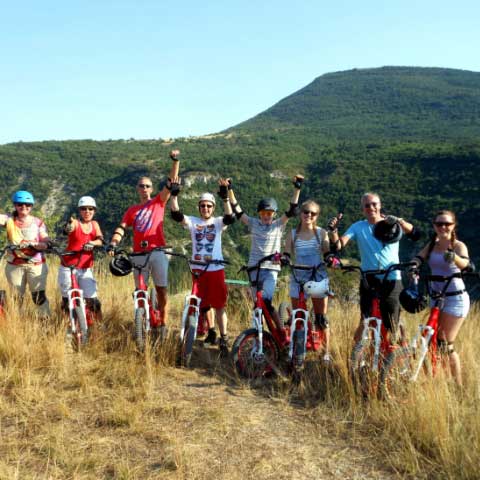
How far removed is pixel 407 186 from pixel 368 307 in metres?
68.8

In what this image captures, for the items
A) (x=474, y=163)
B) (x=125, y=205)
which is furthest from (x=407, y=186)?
(x=125, y=205)

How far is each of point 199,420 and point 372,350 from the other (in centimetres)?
170

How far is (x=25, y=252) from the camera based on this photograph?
18.0ft

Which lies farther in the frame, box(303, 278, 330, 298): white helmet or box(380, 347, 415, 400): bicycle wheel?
box(303, 278, 330, 298): white helmet

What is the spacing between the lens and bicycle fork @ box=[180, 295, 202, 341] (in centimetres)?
516

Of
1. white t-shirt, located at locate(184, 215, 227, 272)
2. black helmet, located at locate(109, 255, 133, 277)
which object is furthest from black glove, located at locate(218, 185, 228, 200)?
black helmet, located at locate(109, 255, 133, 277)

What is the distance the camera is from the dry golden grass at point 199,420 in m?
3.44

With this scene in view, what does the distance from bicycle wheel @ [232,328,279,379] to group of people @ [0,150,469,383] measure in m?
0.38

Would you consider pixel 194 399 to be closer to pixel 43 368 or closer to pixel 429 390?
pixel 43 368

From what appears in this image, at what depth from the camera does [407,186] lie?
69500 millimetres

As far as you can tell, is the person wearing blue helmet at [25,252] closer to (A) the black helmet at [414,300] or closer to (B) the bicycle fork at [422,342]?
(A) the black helmet at [414,300]

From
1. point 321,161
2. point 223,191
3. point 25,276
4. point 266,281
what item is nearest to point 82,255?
point 25,276

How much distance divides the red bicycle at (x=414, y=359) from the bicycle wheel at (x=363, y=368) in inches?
5.8

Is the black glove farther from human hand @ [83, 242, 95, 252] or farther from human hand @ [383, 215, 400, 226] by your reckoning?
human hand @ [383, 215, 400, 226]
